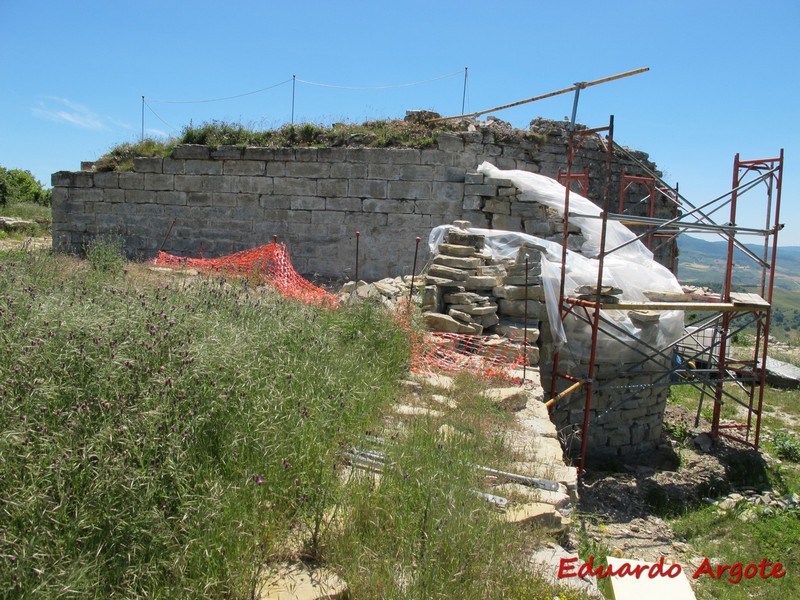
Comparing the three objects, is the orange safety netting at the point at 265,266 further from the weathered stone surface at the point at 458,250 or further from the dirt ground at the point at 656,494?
the dirt ground at the point at 656,494

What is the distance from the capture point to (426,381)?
556 cm

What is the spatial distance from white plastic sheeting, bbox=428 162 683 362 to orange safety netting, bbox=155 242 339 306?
1.90 m

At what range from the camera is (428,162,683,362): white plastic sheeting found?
775 centimetres

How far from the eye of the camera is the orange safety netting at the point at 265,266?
8570mm

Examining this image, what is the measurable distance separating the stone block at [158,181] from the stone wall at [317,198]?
0.7 inches

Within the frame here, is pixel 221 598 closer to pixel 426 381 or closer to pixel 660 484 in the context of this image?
pixel 426 381

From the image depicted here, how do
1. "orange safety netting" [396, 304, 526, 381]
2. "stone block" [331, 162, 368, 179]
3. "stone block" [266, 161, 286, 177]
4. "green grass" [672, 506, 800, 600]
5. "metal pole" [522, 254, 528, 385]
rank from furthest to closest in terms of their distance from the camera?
"stone block" [266, 161, 286, 177]
"stone block" [331, 162, 368, 179]
"metal pole" [522, 254, 528, 385]
"orange safety netting" [396, 304, 526, 381]
"green grass" [672, 506, 800, 600]

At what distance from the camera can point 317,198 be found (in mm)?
11016

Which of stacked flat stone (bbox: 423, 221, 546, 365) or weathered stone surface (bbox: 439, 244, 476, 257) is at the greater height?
weathered stone surface (bbox: 439, 244, 476, 257)

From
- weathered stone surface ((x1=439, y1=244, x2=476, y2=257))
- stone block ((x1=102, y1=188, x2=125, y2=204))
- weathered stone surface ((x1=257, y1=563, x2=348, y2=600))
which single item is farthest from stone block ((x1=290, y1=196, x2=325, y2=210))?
weathered stone surface ((x1=257, y1=563, x2=348, y2=600))

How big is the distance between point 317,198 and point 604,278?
5059mm

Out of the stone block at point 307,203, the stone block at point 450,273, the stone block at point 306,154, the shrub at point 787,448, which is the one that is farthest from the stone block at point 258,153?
the shrub at point 787,448

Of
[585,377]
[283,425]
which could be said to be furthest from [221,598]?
[585,377]

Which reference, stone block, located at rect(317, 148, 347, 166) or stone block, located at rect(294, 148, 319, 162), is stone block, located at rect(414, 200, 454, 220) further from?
stone block, located at rect(294, 148, 319, 162)
